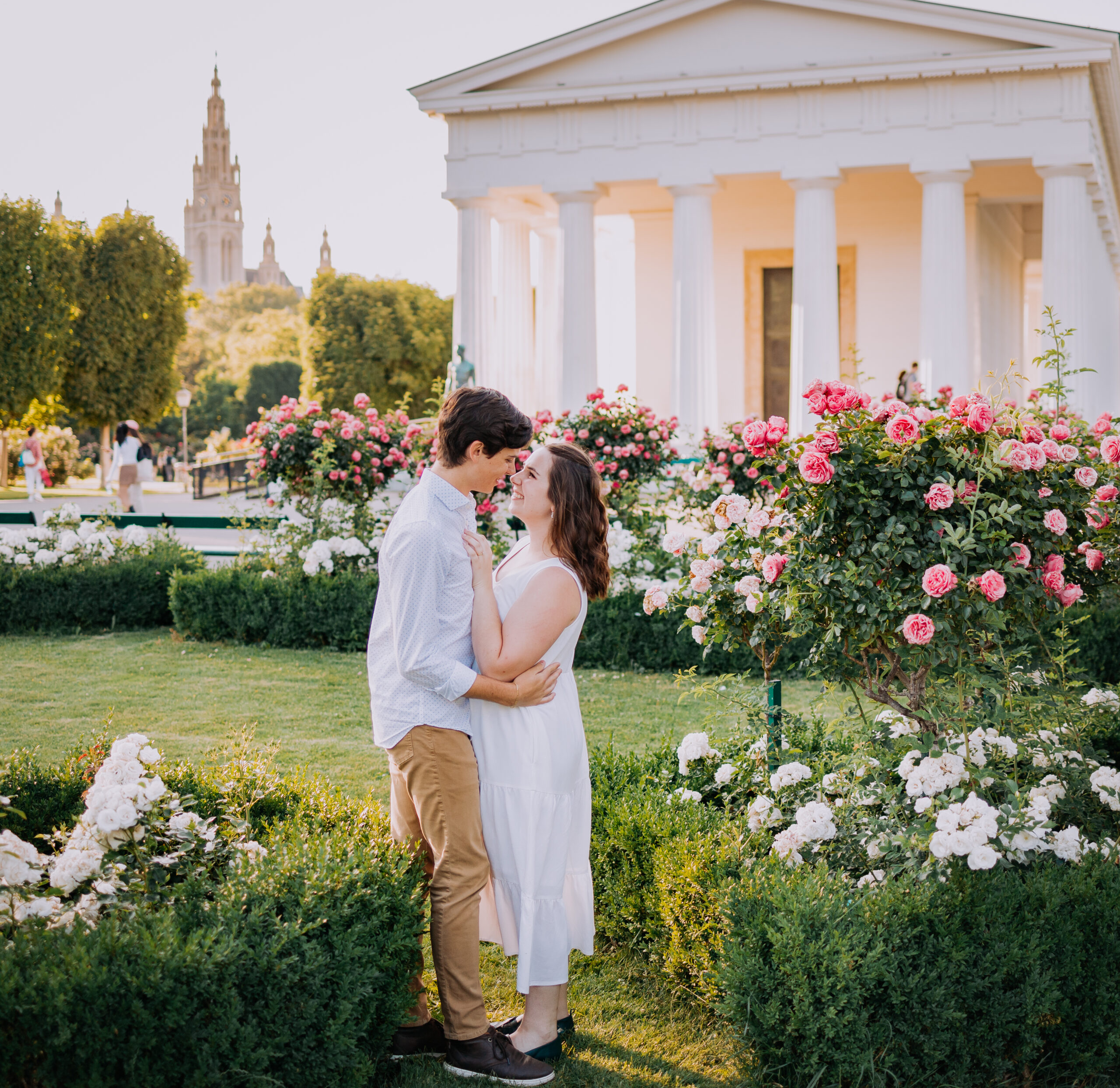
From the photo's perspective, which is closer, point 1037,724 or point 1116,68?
point 1037,724

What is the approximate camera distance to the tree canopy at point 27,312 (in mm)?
30172

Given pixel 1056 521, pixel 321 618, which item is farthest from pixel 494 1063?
pixel 321 618

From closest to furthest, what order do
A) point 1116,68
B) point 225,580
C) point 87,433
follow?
1. point 225,580
2. point 1116,68
3. point 87,433

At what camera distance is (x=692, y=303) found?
20453 millimetres

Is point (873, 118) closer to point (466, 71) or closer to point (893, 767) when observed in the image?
point (466, 71)

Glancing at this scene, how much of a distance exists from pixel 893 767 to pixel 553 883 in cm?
129

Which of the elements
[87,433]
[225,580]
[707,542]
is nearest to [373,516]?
[225,580]

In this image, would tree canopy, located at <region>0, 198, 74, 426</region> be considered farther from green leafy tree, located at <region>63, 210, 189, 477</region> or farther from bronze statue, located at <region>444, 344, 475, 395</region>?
bronze statue, located at <region>444, 344, 475, 395</region>

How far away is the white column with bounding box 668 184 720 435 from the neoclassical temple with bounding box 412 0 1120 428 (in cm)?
4

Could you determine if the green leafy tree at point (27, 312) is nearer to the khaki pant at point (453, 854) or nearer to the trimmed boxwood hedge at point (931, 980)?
the khaki pant at point (453, 854)

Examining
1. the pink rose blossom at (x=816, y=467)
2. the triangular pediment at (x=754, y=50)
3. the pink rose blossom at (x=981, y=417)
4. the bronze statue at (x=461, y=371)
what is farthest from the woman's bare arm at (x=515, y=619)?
the triangular pediment at (x=754, y=50)

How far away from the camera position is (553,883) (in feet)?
10.9

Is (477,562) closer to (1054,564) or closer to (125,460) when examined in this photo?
(1054,564)

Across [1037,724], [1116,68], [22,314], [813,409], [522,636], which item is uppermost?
[1116,68]
